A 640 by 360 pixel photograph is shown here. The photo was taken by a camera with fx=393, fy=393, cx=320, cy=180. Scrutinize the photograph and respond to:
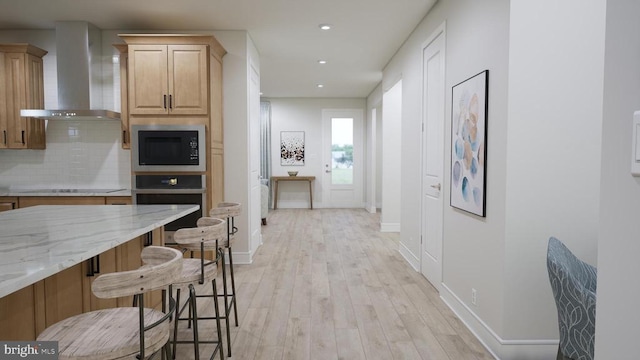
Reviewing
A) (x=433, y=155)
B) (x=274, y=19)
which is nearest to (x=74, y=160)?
(x=274, y=19)

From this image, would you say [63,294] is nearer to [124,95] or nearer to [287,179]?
[124,95]

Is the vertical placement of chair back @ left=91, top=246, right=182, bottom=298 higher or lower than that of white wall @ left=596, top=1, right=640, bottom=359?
lower

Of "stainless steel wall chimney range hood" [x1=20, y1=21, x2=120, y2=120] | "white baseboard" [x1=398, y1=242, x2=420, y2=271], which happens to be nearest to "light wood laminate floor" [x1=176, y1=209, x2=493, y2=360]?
"white baseboard" [x1=398, y1=242, x2=420, y2=271]

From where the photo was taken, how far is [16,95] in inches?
176

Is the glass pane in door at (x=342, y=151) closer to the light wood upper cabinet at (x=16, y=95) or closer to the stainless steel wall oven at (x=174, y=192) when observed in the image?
the stainless steel wall oven at (x=174, y=192)

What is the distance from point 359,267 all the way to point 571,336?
286 cm

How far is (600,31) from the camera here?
7.47ft

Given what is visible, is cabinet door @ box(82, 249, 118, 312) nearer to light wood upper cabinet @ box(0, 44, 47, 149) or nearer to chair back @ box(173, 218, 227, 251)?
chair back @ box(173, 218, 227, 251)

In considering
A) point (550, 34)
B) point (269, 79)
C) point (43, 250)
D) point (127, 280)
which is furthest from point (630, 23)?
point (269, 79)

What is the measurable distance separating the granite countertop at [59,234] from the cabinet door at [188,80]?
5.51 feet

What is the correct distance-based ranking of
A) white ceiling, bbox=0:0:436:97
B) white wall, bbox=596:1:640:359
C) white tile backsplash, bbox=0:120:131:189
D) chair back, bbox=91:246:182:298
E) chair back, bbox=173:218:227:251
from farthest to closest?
white tile backsplash, bbox=0:120:131:189 → white ceiling, bbox=0:0:436:97 → chair back, bbox=173:218:227:251 → chair back, bbox=91:246:182:298 → white wall, bbox=596:1:640:359

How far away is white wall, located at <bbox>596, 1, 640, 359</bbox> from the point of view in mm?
863

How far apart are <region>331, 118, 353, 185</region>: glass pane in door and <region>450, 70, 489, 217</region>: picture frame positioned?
6.51 meters

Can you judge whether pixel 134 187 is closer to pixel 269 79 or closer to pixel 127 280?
pixel 127 280
